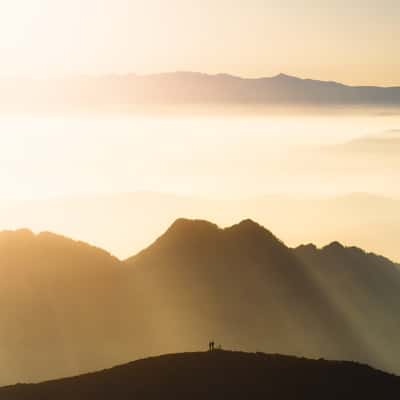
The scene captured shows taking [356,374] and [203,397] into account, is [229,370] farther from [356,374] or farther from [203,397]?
[356,374]

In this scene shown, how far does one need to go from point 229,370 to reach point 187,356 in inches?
169

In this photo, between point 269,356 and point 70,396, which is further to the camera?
point 269,356

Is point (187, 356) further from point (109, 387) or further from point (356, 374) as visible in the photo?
point (356, 374)

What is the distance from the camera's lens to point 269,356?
8306 cm

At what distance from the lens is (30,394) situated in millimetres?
78875

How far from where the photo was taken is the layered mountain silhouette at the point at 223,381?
7681 centimetres

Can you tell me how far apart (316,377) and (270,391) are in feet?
14.8

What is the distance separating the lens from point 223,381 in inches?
3081

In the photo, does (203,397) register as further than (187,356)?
No

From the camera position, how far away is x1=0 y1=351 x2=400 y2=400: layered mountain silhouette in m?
76.8

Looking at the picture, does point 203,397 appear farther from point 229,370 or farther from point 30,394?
point 30,394

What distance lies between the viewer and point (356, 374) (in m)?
80.5

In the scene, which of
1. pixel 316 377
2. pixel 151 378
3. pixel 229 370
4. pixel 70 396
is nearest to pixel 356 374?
pixel 316 377

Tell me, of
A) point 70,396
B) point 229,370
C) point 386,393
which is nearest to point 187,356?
point 229,370
